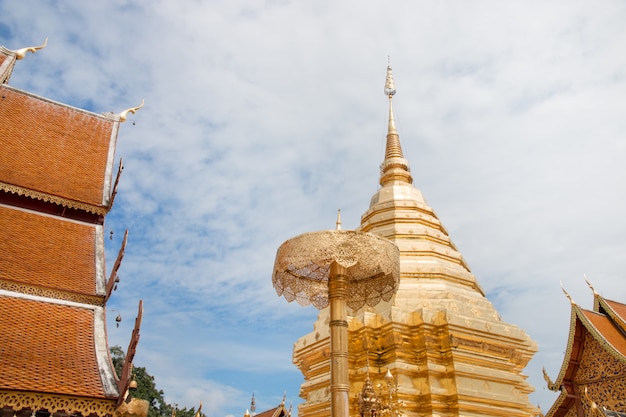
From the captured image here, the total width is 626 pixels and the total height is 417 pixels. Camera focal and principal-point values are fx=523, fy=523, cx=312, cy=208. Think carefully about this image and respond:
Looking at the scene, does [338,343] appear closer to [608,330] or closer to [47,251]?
[47,251]

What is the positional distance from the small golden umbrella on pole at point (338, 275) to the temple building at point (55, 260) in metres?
1.72

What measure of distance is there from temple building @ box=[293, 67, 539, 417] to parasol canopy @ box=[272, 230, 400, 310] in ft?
8.10

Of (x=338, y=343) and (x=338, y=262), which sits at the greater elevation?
(x=338, y=262)

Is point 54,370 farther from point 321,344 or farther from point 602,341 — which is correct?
point 602,341

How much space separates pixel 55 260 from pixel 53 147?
3016mm

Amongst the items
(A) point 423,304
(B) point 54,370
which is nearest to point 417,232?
(A) point 423,304

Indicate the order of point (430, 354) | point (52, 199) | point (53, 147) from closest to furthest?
point (52, 199), point (430, 354), point (53, 147)

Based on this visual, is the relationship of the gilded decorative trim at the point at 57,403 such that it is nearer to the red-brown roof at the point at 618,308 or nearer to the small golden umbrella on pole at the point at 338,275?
the small golden umbrella on pole at the point at 338,275

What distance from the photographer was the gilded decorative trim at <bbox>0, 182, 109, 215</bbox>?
25.5 feet

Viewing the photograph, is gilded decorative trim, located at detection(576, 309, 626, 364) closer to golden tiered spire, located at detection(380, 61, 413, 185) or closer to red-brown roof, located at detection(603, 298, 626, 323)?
red-brown roof, located at detection(603, 298, 626, 323)

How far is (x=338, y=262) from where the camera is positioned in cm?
446

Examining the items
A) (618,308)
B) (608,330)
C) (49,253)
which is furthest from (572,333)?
(49,253)

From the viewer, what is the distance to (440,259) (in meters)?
10.4

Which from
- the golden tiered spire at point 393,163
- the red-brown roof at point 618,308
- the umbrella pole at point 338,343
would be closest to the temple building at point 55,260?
the umbrella pole at point 338,343
